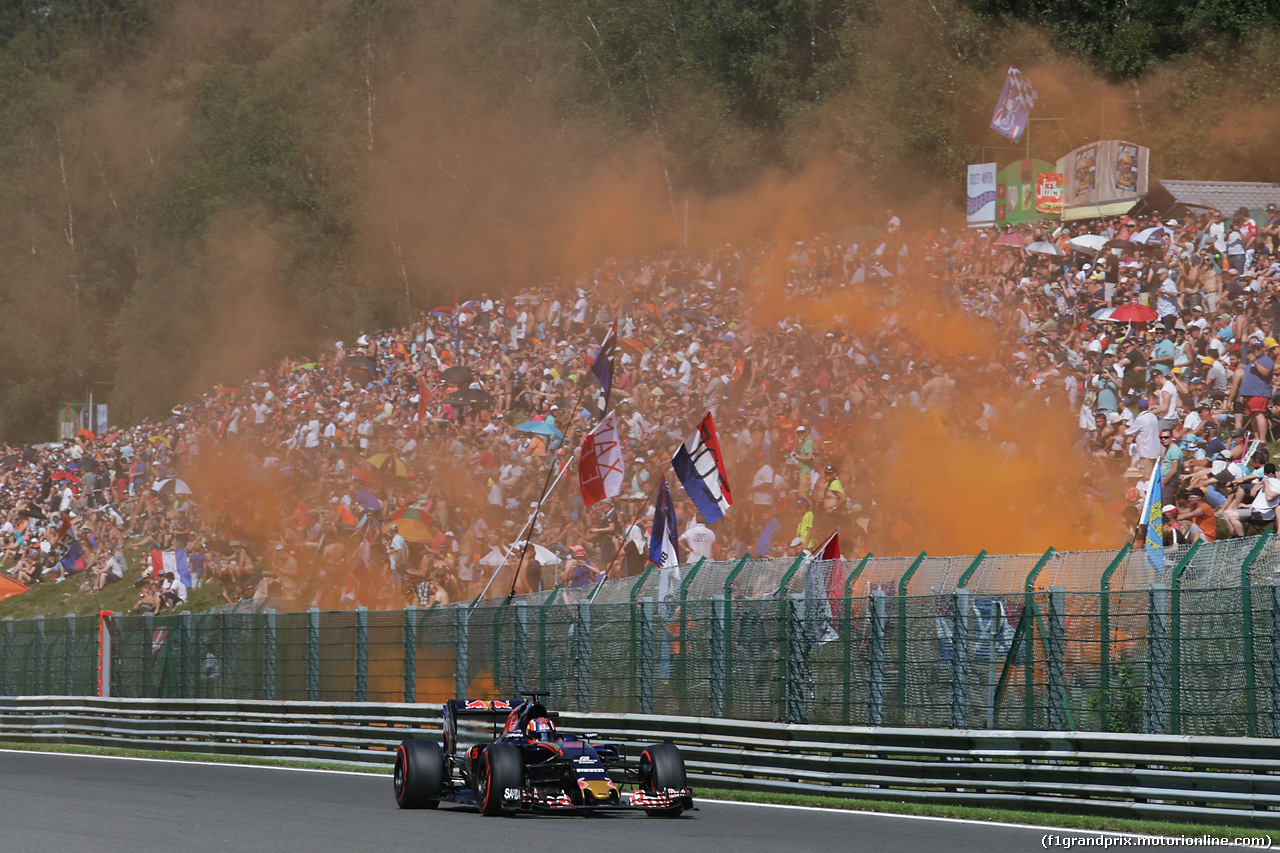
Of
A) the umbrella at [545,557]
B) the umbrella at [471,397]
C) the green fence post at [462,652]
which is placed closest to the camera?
the green fence post at [462,652]

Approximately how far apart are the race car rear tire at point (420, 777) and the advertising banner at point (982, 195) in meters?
27.7

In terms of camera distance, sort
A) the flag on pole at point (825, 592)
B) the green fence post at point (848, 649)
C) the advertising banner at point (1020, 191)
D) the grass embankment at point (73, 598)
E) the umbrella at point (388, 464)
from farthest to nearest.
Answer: the advertising banner at point (1020, 191) < the grass embankment at point (73, 598) < the umbrella at point (388, 464) < the flag on pole at point (825, 592) < the green fence post at point (848, 649)

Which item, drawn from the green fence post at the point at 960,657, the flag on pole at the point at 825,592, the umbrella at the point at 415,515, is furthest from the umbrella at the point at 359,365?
the green fence post at the point at 960,657

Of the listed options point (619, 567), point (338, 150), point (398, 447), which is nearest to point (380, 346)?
point (398, 447)

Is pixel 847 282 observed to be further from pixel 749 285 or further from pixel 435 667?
pixel 435 667

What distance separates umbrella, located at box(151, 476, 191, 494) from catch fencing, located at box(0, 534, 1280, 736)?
14179 mm

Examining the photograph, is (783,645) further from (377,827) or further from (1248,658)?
(1248,658)

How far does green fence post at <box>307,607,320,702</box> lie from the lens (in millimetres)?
20344

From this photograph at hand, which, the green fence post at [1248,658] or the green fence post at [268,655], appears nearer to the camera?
the green fence post at [1248,658]

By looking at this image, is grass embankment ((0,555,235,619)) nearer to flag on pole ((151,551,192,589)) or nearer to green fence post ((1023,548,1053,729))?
flag on pole ((151,551,192,589))

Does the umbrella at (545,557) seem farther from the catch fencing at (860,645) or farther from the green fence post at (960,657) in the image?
the green fence post at (960,657)

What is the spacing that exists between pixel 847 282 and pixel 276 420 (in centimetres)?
1482

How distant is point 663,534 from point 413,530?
8526mm

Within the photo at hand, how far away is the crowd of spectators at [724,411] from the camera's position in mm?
22781
